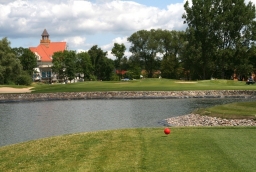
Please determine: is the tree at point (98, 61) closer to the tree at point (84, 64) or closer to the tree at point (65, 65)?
the tree at point (84, 64)

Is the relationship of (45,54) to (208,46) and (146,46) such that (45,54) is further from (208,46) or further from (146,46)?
(208,46)

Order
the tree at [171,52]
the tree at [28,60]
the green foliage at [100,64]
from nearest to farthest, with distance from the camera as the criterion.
→ the tree at [171,52] → the tree at [28,60] → the green foliage at [100,64]

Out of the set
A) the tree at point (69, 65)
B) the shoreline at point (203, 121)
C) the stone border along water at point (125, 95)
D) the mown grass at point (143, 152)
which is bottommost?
the stone border along water at point (125, 95)

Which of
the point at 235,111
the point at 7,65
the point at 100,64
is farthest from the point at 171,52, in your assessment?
the point at 235,111

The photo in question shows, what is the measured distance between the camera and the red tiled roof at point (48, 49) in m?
132

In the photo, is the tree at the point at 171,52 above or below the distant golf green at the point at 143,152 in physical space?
above

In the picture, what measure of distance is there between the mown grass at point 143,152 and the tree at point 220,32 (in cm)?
6160

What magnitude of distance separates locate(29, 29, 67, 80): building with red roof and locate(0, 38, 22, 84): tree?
35.9 m

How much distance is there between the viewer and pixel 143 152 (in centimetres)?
1182

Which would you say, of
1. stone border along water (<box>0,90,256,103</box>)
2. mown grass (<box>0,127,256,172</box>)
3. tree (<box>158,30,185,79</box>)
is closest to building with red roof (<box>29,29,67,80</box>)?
tree (<box>158,30,185,79</box>)

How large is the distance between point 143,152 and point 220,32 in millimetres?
68865

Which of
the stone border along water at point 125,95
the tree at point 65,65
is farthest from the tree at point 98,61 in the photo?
the stone border along water at point 125,95

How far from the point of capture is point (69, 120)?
28312mm

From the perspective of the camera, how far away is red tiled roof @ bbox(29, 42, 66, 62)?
433 ft
